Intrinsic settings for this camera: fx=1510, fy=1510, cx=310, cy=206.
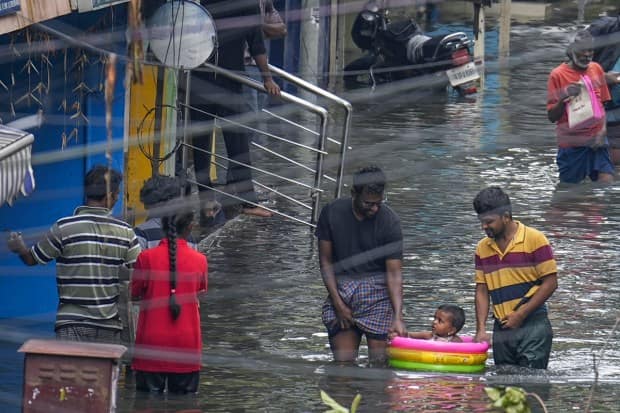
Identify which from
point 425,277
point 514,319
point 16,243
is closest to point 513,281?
point 514,319

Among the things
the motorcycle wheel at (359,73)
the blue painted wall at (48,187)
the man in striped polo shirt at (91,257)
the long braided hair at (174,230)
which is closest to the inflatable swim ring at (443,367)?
the long braided hair at (174,230)

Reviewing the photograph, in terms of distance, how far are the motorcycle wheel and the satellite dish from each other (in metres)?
10.8

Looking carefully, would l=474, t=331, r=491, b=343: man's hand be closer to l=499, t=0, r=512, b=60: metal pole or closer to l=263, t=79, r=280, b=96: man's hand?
l=263, t=79, r=280, b=96: man's hand

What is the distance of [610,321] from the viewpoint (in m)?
9.61

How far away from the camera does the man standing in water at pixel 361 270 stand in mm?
8336

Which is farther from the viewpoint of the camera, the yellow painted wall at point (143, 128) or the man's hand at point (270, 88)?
the man's hand at point (270, 88)

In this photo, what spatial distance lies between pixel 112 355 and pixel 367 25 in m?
15.4

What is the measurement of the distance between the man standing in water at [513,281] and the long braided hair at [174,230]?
1.66m

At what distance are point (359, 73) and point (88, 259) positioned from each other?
13.7 metres

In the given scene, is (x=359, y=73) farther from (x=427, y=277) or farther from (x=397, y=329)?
(x=397, y=329)

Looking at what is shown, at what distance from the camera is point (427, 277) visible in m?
10.8

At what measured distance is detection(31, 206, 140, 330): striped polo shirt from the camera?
7.24 metres

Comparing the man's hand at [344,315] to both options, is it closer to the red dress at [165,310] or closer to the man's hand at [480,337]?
the man's hand at [480,337]

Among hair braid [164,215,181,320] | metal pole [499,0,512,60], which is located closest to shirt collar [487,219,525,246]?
hair braid [164,215,181,320]
